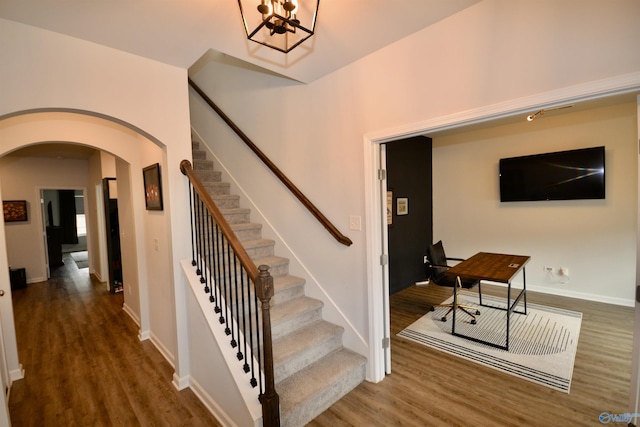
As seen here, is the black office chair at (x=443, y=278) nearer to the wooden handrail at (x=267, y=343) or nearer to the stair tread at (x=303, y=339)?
the stair tread at (x=303, y=339)

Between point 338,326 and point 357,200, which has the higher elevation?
point 357,200

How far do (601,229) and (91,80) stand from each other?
6042 mm

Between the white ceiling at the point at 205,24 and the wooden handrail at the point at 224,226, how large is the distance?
0.91 m

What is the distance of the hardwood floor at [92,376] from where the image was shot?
2.11 m

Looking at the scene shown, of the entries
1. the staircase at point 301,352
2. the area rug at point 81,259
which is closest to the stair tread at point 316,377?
the staircase at point 301,352

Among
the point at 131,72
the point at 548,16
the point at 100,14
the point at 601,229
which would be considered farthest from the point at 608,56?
the point at 601,229

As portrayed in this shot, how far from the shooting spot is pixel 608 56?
1323 mm

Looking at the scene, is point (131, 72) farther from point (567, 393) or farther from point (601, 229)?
point (601, 229)

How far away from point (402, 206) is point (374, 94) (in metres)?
2.89

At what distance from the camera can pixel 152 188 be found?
2.81 m

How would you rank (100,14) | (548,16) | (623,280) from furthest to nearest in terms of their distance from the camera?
(623,280), (100,14), (548,16)

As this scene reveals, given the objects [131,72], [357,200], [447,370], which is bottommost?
[447,370]

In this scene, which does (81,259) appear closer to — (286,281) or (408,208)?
(286,281)

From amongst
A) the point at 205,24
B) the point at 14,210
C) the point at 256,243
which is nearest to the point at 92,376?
the point at 256,243
